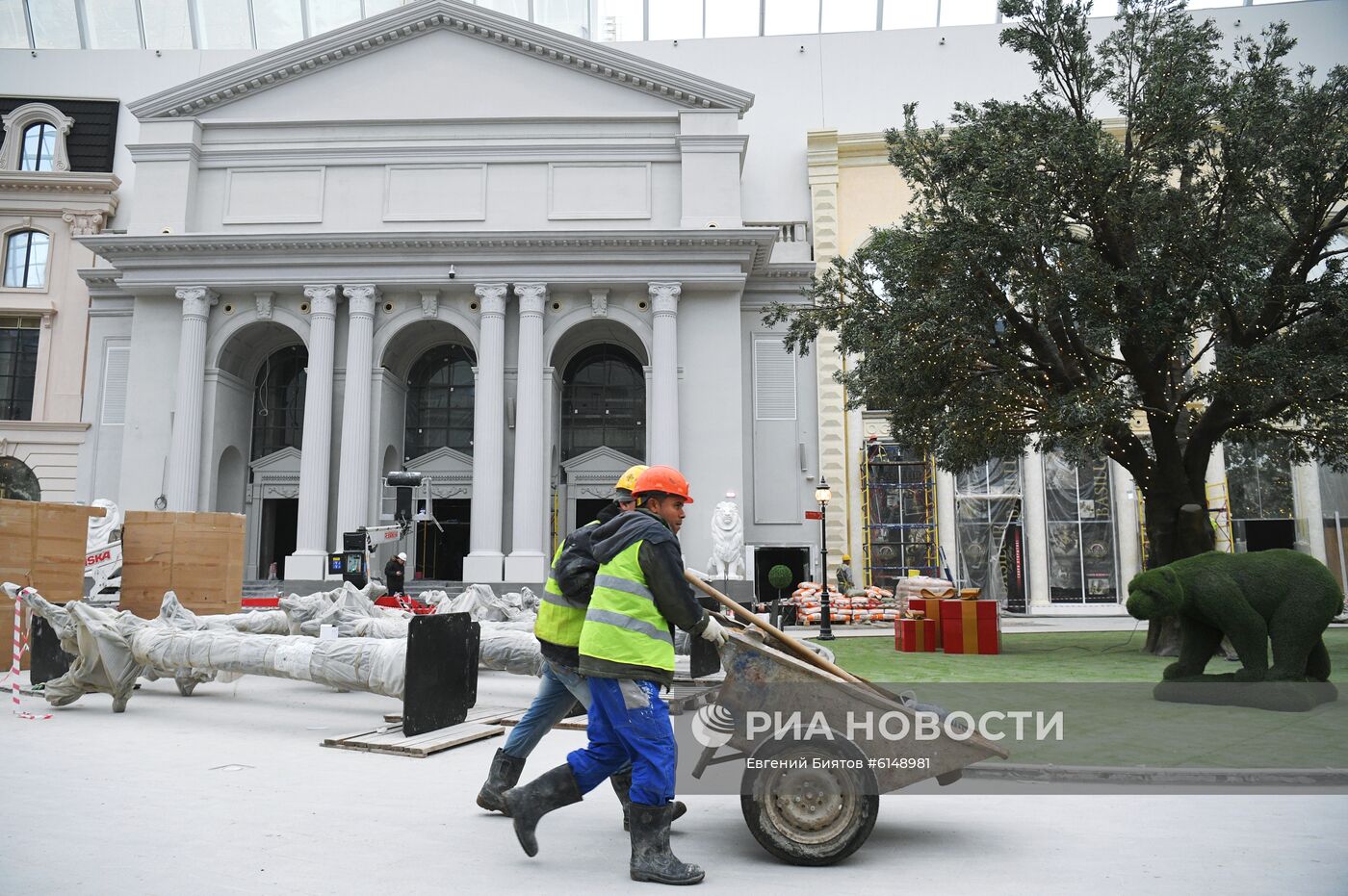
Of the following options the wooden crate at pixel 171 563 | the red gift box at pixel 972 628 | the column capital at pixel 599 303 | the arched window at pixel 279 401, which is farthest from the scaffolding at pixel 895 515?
the wooden crate at pixel 171 563

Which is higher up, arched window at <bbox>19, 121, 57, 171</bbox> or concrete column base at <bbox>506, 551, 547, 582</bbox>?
arched window at <bbox>19, 121, 57, 171</bbox>

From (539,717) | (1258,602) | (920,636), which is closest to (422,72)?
(920,636)

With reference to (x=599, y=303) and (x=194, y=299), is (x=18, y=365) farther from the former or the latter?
(x=599, y=303)

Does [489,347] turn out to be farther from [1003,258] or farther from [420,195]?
[1003,258]

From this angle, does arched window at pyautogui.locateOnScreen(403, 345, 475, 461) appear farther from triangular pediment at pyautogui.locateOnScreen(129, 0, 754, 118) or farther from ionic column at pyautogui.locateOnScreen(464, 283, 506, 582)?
triangular pediment at pyautogui.locateOnScreen(129, 0, 754, 118)

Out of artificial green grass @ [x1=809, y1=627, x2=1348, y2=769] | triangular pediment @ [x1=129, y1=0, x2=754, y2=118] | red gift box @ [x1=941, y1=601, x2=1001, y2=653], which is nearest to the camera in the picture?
artificial green grass @ [x1=809, y1=627, x2=1348, y2=769]

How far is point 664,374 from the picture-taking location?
2995 centimetres

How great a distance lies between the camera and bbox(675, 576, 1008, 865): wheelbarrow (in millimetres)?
4289

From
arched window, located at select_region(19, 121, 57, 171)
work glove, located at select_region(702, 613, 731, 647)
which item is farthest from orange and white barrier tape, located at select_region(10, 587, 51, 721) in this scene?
arched window, located at select_region(19, 121, 57, 171)

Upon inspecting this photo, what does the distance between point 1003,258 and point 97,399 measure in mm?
32325

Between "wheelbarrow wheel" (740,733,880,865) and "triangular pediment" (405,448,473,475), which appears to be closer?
"wheelbarrow wheel" (740,733,880,865)

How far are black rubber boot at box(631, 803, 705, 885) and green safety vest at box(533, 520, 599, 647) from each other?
985mm

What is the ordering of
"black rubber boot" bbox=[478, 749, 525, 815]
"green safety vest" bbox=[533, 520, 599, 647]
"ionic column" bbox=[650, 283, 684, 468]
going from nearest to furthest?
1. "green safety vest" bbox=[533, 520, 599, 647]
2. "black rubber boot" bbox=[478, 749, 525, 815]
3. "ionic column" bbox=[650, 283, 684, 468]

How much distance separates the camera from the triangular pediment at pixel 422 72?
1249 inches
